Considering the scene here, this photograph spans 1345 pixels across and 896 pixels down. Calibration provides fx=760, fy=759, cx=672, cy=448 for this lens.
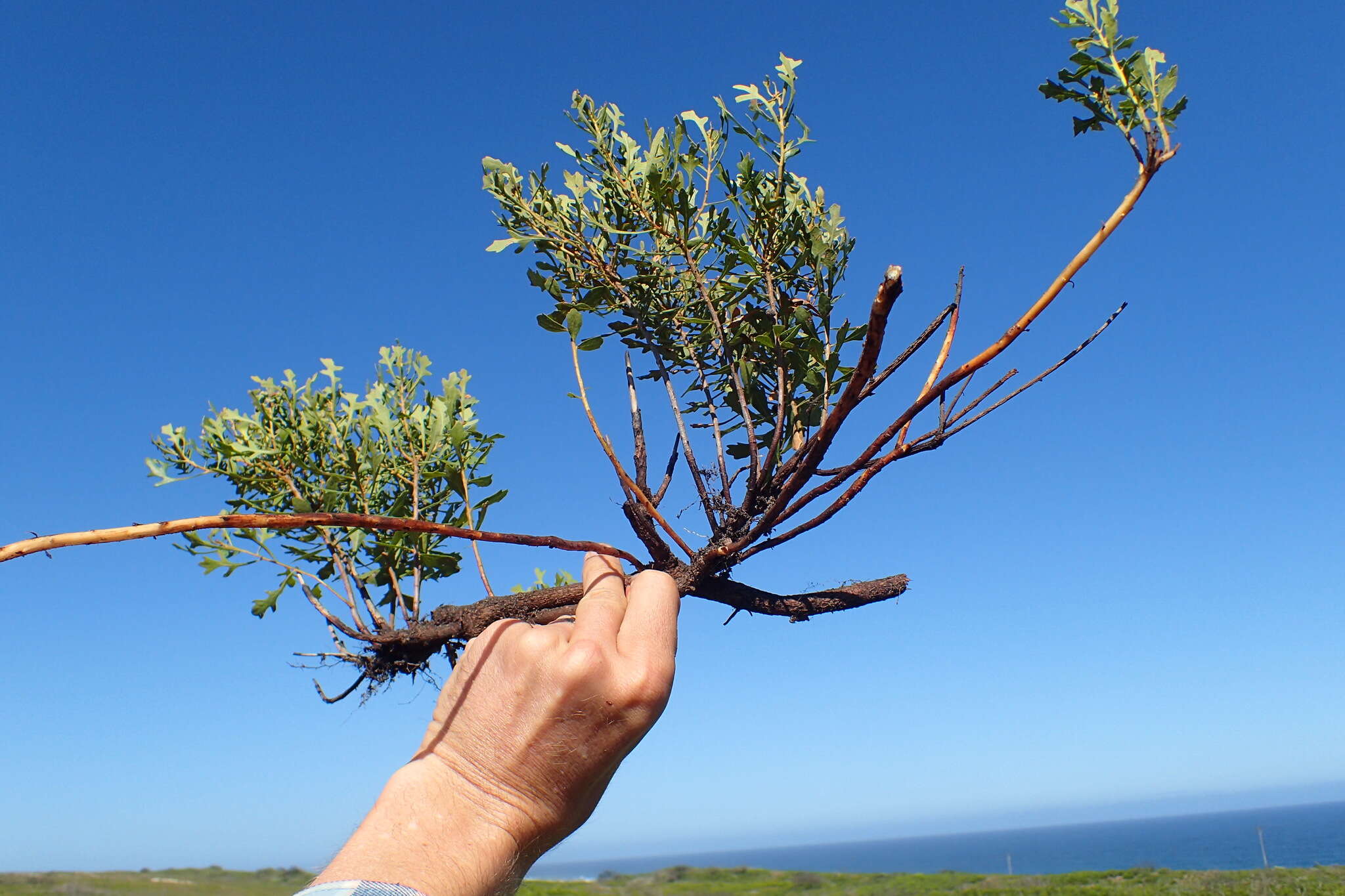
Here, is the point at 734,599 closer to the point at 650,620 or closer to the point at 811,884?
the point at 650,620

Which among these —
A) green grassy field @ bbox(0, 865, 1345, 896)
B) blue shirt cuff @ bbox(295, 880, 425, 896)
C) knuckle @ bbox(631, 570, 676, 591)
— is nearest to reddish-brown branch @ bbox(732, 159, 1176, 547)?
knuckle @ bbox(631, 570, 676, 591)

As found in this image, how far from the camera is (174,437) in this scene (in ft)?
14.7

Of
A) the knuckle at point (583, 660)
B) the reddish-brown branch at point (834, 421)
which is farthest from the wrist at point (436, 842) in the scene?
the reddish-brown branch at point (834, 421)

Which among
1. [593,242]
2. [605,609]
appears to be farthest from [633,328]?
[605,609]

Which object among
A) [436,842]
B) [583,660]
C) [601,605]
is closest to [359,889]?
[436,842]

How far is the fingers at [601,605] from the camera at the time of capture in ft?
5.85

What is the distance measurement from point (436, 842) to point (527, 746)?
0.86ft

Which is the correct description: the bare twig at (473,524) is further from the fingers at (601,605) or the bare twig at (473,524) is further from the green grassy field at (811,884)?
the green grassy field at (811,884)

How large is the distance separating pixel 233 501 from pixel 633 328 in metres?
2.35

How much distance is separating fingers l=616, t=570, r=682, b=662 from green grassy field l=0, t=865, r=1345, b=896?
30.4 m

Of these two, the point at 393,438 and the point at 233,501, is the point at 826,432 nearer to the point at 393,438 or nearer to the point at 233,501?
the point at 393,438

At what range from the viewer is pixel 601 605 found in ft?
6.24

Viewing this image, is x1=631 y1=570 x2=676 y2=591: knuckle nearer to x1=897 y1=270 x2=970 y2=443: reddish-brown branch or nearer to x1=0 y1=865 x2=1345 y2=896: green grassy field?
x1=897 y1=270 x2=970 y2=443: reddish-brown branch

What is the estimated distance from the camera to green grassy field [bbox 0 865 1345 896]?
34625mm
